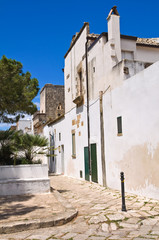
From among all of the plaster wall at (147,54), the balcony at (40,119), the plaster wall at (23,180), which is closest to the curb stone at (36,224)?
the plaster wall at (23,180)

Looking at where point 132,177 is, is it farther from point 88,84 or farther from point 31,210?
point 88,84

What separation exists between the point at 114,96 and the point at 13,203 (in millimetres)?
5874

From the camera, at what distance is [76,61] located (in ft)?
50.6

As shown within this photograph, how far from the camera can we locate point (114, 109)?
1007cm

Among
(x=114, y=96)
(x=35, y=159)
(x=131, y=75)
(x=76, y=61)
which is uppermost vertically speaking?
(x=76, y=61)

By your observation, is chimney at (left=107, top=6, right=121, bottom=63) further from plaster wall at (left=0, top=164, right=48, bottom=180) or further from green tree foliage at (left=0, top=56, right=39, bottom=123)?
Result: plaster wall at (left=0, top=164, right=48, bottom=180)

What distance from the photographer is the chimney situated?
35.0ft

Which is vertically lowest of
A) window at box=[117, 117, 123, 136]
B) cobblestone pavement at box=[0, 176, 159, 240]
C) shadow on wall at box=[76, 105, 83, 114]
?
cobblestone pavement at box=[0, 176, 159, 240]

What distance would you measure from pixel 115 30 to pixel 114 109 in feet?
12.5

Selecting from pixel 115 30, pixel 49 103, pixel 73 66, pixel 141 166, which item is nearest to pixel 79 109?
pixel 73 66

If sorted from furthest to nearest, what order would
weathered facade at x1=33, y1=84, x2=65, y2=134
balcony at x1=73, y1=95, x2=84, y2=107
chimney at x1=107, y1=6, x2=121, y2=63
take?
weathered facade at x1=33, y1=84, x2=65, y2=134
balcony at x1=73, y1=95, x2=84, y2=107
chimney at x1=107, y1=6, x2=121, y2=63

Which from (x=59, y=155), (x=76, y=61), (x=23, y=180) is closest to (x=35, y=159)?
(x=23, y=180)

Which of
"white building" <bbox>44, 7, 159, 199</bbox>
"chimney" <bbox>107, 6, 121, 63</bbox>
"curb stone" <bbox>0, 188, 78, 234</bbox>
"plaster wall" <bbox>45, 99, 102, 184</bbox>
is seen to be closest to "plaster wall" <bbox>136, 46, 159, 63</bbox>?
"white building" <bbox>44, 7, 159, 199</bbox>

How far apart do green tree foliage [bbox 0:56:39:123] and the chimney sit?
16.6 feet
